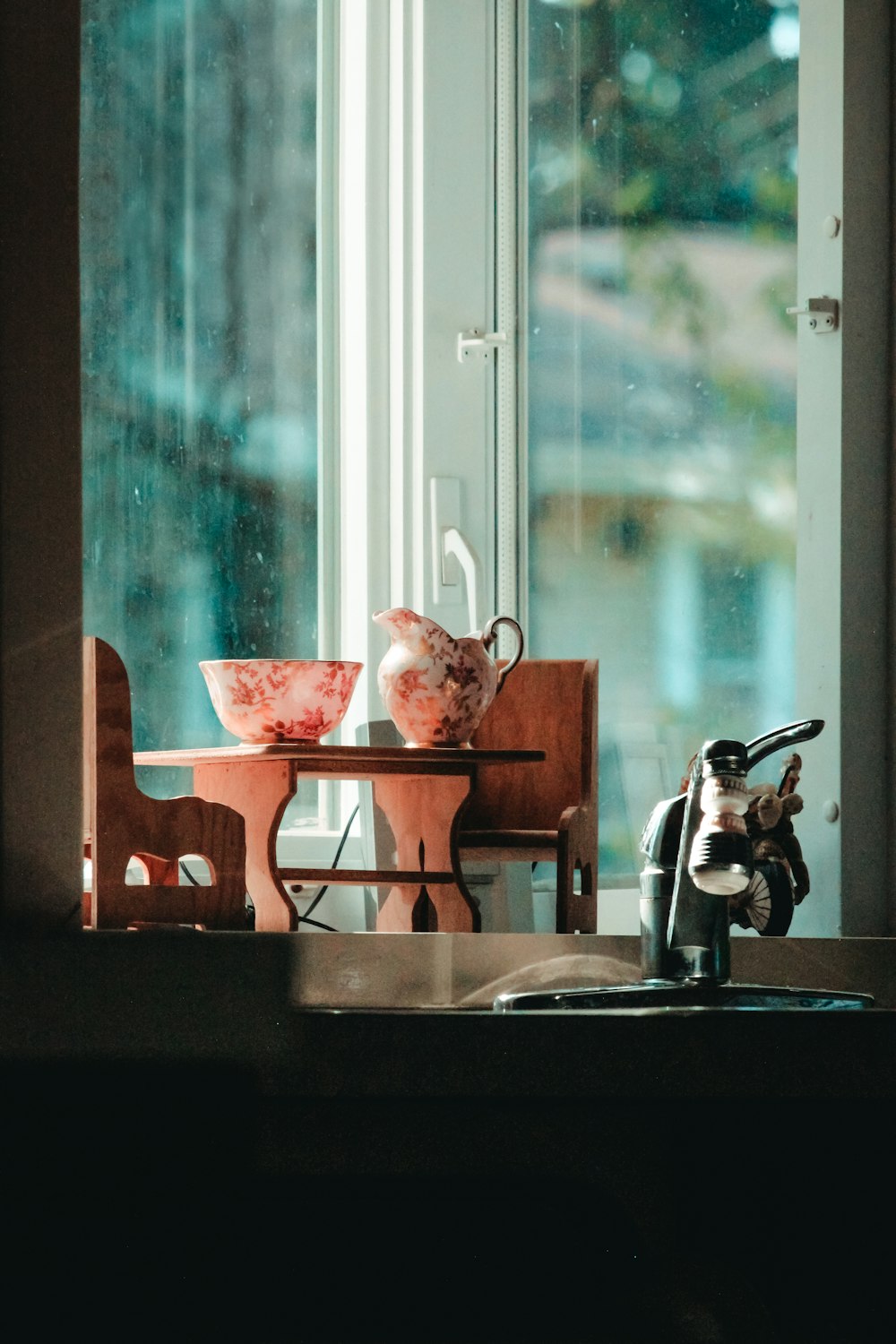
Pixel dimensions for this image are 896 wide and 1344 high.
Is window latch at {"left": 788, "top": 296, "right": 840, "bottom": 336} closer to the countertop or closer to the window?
the window

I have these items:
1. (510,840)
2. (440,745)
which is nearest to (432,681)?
(440,745)

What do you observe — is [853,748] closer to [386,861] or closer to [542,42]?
[386,861]

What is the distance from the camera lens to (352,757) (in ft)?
5.09

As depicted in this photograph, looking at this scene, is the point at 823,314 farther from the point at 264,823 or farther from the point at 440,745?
the point at 264,823

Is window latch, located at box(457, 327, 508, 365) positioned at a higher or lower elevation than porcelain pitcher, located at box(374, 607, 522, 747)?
higher

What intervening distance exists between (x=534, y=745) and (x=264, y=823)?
506mm

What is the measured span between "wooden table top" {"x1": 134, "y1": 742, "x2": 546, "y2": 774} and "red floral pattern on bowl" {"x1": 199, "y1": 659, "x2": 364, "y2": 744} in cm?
2

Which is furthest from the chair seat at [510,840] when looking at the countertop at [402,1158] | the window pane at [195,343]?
the countertop at [402,1158]

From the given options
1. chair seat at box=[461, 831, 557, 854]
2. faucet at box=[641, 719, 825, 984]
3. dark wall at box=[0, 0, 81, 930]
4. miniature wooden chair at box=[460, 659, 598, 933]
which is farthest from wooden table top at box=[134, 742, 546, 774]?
dark wall at box=[0, 0, 81, 930]

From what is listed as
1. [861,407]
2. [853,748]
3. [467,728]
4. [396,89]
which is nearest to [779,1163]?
Answer: [467,728]

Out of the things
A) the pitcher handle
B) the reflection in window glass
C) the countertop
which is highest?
the reflection in window glass

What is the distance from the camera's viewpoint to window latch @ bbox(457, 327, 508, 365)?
2.18 meters

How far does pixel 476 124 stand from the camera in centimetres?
220

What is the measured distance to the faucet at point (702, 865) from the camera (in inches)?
37.3
